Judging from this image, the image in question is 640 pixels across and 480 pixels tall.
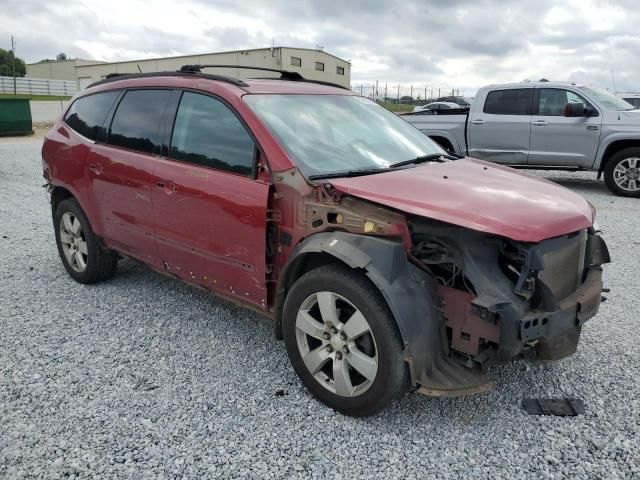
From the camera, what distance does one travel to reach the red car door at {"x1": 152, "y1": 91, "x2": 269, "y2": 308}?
10.4 ft

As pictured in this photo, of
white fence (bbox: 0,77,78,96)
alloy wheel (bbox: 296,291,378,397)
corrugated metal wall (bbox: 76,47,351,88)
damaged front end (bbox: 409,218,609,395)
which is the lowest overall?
alloy wheel (bbox: 296,291,378,397)

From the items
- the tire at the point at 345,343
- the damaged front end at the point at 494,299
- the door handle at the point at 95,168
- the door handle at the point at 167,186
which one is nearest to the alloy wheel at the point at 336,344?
the tire at the point at 345,343

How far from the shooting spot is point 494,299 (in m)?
2.51

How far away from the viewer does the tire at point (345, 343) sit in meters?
2.61

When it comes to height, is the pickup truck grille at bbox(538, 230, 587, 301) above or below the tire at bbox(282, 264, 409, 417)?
above

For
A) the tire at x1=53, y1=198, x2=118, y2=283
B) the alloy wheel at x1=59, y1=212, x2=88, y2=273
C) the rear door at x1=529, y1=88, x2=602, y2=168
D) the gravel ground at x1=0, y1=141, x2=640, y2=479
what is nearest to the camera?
the gravel ground at x1=0, y1=141, x2=640, y2=479

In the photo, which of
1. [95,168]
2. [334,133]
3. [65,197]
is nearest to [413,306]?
[334,133]

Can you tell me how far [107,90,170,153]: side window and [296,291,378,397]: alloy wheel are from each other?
5.81 ft

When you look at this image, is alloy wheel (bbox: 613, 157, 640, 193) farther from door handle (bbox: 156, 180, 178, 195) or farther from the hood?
door handle (bbox: 156, 180, 178, 195)

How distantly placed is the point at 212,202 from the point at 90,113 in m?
2.05

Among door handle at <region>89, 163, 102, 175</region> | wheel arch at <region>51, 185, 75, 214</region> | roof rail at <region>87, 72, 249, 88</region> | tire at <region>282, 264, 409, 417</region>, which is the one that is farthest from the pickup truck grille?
wheel arch at <region>51, 185, 75, 214</region>

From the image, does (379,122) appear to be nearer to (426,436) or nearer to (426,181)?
(426,181)

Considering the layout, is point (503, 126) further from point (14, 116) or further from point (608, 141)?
point (14, 116)

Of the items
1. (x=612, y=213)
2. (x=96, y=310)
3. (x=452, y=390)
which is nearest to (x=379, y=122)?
(x=452, y=390)
